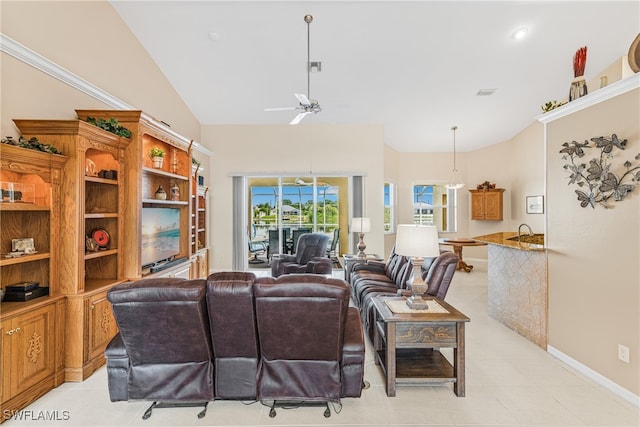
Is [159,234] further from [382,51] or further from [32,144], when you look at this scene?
[382,51]

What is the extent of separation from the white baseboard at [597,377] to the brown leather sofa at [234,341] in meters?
2.11

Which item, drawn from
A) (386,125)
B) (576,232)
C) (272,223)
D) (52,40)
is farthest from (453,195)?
(52,40)

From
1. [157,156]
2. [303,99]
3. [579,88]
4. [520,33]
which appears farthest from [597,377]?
[157,156]

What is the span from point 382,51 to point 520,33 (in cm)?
184

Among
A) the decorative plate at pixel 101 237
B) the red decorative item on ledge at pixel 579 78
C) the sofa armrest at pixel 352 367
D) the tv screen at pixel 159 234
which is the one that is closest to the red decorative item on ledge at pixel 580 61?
the red decorative item on ledge at pixel 579 78

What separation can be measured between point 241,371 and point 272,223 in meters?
5.40

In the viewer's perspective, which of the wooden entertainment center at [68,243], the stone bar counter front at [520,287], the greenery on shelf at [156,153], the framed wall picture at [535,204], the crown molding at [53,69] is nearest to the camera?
the wooden entertainment center at [68,243]

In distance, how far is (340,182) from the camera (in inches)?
296

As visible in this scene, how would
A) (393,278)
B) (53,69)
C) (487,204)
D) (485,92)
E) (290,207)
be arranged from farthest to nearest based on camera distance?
(487,204) < (290,207) < (485,92) < (393,278) < (53,69)

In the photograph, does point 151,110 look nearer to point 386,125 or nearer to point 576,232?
point 386,125

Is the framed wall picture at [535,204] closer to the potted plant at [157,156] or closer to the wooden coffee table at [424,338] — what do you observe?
the wooden coffee table at [424,338]

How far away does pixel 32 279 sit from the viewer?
2.65 meters

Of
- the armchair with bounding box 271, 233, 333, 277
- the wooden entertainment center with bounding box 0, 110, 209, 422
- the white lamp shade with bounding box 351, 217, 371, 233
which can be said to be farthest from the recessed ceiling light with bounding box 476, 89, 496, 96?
the wooden entertainment center with bounding box 0, 110, 209, 422

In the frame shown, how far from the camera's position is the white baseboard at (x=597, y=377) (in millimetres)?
2336
